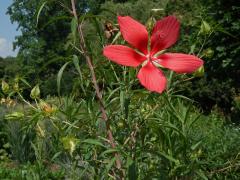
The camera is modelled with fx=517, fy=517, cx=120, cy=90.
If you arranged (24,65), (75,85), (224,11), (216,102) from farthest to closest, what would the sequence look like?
(24,65) < (216,102) < (224,11) < (75,85)

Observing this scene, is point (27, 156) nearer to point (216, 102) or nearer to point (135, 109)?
point (135, 109)

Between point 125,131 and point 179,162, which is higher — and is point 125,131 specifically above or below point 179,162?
above

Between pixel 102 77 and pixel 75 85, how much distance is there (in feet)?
0.38

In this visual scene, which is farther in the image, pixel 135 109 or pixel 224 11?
pixel 224 11

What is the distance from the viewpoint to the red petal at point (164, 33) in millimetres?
1198

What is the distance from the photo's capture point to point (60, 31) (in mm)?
39406

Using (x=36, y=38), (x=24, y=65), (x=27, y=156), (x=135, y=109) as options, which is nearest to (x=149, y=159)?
(x=135, y=109)

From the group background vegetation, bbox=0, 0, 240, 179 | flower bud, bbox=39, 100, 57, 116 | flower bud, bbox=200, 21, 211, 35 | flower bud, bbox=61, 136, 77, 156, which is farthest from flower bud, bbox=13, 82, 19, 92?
flower bud, bbox=200, 21, 211, 35

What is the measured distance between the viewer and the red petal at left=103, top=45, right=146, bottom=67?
Answer: 113 cm

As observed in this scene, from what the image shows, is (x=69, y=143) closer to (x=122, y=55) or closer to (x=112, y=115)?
(x=112, y=115)

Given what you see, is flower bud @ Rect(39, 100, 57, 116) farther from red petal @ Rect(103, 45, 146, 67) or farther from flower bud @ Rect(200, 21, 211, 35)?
flower bud @ Rect(200, 21, 211, 35)

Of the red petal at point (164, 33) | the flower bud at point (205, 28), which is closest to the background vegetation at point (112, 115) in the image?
the flower bud at point (205, 28)

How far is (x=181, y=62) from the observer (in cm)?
122

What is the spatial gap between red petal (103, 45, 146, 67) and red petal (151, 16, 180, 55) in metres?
0.07
